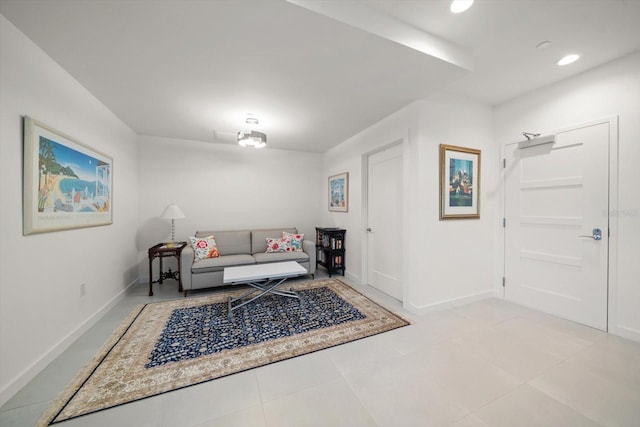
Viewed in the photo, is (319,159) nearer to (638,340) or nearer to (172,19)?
(172,19)

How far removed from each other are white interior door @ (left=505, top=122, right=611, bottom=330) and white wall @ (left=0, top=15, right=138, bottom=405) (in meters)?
4.75

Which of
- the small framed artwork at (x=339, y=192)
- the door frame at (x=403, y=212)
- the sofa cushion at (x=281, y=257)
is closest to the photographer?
the door frame at (x=403, y=212)

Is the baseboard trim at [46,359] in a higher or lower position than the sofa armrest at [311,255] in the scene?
lower

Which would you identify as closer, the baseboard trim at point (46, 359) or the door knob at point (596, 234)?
the baseboard trim at point (46, 359)

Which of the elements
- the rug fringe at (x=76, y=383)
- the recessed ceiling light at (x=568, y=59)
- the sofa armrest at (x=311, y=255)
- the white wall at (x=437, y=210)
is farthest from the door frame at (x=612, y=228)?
the rug fringe at (x=76, y=383)

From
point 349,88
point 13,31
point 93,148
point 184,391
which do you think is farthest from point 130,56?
point 184,391

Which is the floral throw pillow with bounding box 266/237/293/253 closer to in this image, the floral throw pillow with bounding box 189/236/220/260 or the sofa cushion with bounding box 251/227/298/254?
the sofa cushion with bounding box 251/227/298/254

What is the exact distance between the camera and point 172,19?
1.51 meters

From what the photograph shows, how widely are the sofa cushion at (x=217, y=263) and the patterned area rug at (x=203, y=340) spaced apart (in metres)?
0.42

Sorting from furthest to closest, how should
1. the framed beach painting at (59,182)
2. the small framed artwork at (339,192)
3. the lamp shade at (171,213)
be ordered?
the small framed artwork at (339,192), the lamp shade at (171,213), the framed beach painting at (59,182)

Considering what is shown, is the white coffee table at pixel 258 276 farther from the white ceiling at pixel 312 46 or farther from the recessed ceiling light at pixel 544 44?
the recessed ceiling light at pixel 544 44

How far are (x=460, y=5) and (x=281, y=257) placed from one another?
3551 mm

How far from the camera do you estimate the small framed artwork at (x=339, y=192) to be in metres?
4.17

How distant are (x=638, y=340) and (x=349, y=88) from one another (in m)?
3.56
